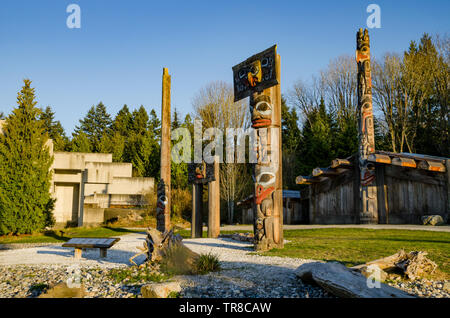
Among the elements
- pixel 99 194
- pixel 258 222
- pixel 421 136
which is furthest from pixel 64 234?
pixel 421 136

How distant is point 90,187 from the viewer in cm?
2773

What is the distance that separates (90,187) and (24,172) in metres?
7.73

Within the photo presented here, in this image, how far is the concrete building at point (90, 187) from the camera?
84.8 ft

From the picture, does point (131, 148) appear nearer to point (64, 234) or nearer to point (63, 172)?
point (63, 172)

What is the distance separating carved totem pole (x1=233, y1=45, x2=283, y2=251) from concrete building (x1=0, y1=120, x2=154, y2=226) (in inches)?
680

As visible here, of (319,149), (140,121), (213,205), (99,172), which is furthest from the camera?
(140,121)

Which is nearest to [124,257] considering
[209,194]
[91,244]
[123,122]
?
[91,244]

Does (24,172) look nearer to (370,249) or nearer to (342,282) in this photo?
(370,249)

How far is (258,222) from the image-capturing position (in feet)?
33.6

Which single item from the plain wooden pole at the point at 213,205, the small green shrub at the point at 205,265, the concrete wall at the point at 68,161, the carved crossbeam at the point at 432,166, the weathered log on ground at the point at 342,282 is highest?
the concrete wall at the point at 68,161

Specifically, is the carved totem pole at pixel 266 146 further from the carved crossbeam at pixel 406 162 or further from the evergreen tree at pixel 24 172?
the evergreen tree at pixel 24 172

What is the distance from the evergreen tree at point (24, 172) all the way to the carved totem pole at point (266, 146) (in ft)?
50.0

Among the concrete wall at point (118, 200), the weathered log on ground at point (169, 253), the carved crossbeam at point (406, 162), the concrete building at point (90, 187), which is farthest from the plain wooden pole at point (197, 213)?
the concrete wall at point (118, 200)
